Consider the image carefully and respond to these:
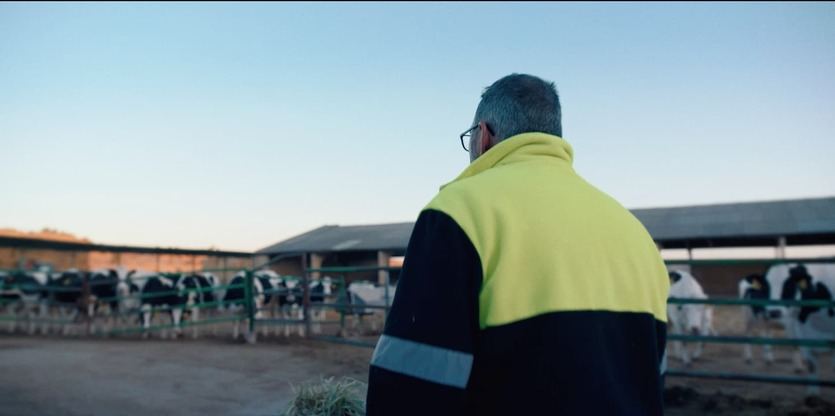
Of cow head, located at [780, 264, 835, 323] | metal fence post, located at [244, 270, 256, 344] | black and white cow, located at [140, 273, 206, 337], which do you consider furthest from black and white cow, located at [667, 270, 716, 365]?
black and white cow, located at [140, 273, 206, 337]

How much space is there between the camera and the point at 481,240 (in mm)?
1125

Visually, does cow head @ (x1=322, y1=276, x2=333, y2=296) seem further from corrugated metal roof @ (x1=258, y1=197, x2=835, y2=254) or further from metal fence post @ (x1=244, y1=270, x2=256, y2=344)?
metal fence post @ (x1=244, y1=270, x2=256, y2=344)

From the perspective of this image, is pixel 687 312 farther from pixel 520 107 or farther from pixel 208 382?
pixel 520 107

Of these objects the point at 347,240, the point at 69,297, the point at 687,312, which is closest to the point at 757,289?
the point at 687,312

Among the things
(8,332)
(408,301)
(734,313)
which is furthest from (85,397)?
(734,313)

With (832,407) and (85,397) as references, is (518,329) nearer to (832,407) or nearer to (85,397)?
(85,397)

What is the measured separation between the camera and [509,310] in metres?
1.13

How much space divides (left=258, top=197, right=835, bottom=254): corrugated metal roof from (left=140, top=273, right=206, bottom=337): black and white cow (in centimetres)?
537

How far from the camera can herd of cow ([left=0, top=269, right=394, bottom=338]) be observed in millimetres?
11773

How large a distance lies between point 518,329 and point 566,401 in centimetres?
17

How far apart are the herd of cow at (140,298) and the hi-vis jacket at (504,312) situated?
10487 mm

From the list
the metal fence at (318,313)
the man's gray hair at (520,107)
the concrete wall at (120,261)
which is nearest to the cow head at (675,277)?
the metal fence at (318,313)

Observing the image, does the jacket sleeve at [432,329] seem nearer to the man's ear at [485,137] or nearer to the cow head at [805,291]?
the man's ear at [485,137]

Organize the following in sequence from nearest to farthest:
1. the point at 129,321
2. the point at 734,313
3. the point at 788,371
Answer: the point at 788,371, the point at 129,321, the point at 734,313
